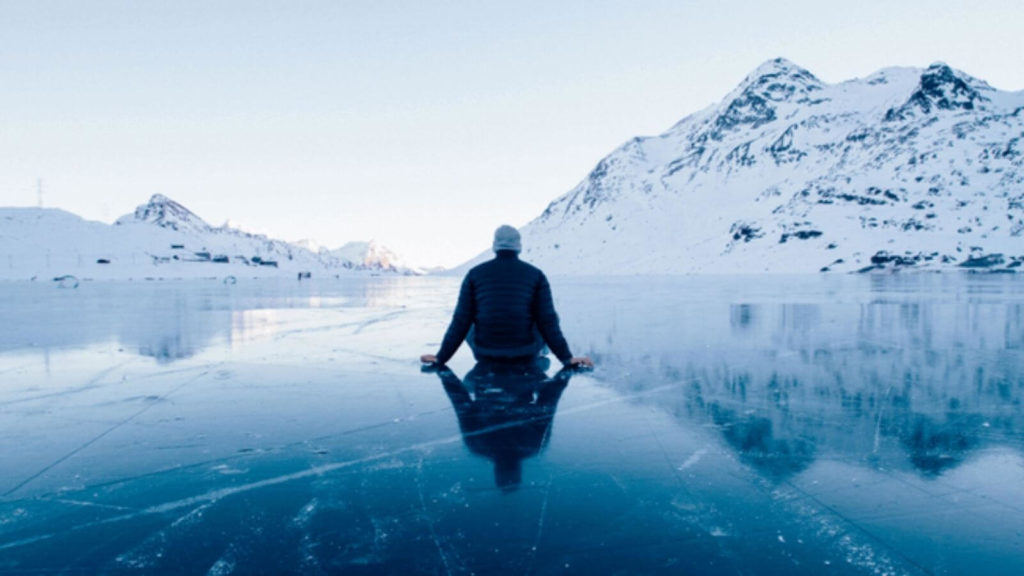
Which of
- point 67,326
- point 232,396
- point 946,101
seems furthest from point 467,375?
point 946,101

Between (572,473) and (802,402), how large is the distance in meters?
3.03

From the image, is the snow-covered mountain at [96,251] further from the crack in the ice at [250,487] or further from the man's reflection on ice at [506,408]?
the crack in the ice at [250,487]

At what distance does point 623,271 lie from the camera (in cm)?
14150

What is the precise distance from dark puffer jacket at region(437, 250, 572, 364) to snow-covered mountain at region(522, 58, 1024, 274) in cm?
11035

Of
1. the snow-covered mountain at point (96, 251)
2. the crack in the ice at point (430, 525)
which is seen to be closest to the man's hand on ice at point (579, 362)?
the crack in the ice at point (430, 525)

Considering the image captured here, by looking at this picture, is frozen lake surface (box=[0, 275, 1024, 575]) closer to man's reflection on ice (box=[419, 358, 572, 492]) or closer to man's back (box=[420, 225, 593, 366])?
man's reflection on ice (box=[419, 358, 572, 492])

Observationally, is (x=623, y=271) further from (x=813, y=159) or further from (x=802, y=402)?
(x=802, y=402)

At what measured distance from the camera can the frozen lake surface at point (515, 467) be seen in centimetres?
263

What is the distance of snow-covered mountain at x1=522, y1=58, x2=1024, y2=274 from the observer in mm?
107062

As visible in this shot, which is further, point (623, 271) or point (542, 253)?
point (542, 253)

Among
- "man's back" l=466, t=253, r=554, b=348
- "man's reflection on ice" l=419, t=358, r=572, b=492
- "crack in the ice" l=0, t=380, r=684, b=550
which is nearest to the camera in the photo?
"crack in the ice" l=0, t=380, r=684, b=550

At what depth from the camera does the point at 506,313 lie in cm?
683

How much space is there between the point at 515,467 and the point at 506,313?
10.6 ft

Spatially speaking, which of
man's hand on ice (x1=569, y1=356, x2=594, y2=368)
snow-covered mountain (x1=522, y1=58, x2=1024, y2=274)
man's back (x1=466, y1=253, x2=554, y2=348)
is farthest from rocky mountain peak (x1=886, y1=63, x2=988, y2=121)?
man's back (x1=466, y1=253, x2=554, y2=348)
